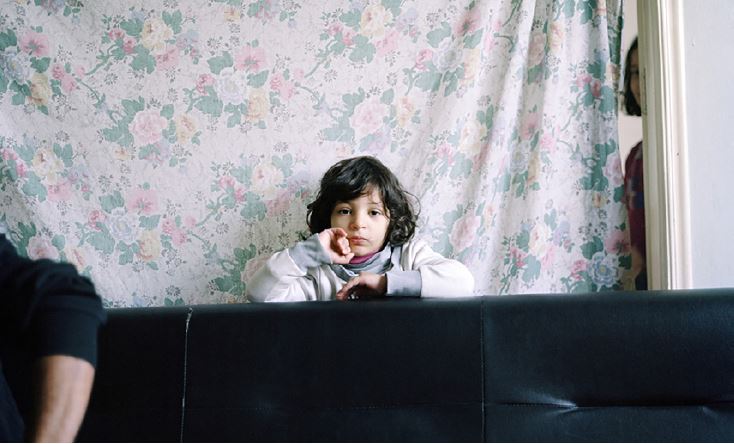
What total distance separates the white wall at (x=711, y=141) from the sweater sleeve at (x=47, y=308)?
4.70ft

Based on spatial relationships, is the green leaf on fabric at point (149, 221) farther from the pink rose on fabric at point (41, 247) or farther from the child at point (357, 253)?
the child at point (357, 253)

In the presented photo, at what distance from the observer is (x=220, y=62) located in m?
1.79

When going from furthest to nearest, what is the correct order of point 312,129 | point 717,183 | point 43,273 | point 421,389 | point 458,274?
point 312,129 < point 717,183 < point 458,274 < point 421,389 < point 43,273

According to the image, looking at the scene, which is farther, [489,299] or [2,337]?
[489,299]

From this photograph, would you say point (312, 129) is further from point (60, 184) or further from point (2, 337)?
point (2, 337)

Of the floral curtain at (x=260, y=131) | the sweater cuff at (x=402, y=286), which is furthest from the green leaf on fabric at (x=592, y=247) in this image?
the sweater cuff at (x=402, y=286)

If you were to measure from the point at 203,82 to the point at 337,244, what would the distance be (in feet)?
2.03

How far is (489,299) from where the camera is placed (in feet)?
4.29

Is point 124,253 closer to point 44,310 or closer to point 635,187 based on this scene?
point 44,310

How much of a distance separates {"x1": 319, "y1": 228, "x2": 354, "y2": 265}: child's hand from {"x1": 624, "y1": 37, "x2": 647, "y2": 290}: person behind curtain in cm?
74

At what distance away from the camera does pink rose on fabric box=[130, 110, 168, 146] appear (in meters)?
1.79

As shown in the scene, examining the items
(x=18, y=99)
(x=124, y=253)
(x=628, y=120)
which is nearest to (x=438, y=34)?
(x=628, y=120)

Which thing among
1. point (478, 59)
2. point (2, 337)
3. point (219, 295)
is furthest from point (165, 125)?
point (2, 337)

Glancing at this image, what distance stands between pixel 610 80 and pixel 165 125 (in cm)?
119
